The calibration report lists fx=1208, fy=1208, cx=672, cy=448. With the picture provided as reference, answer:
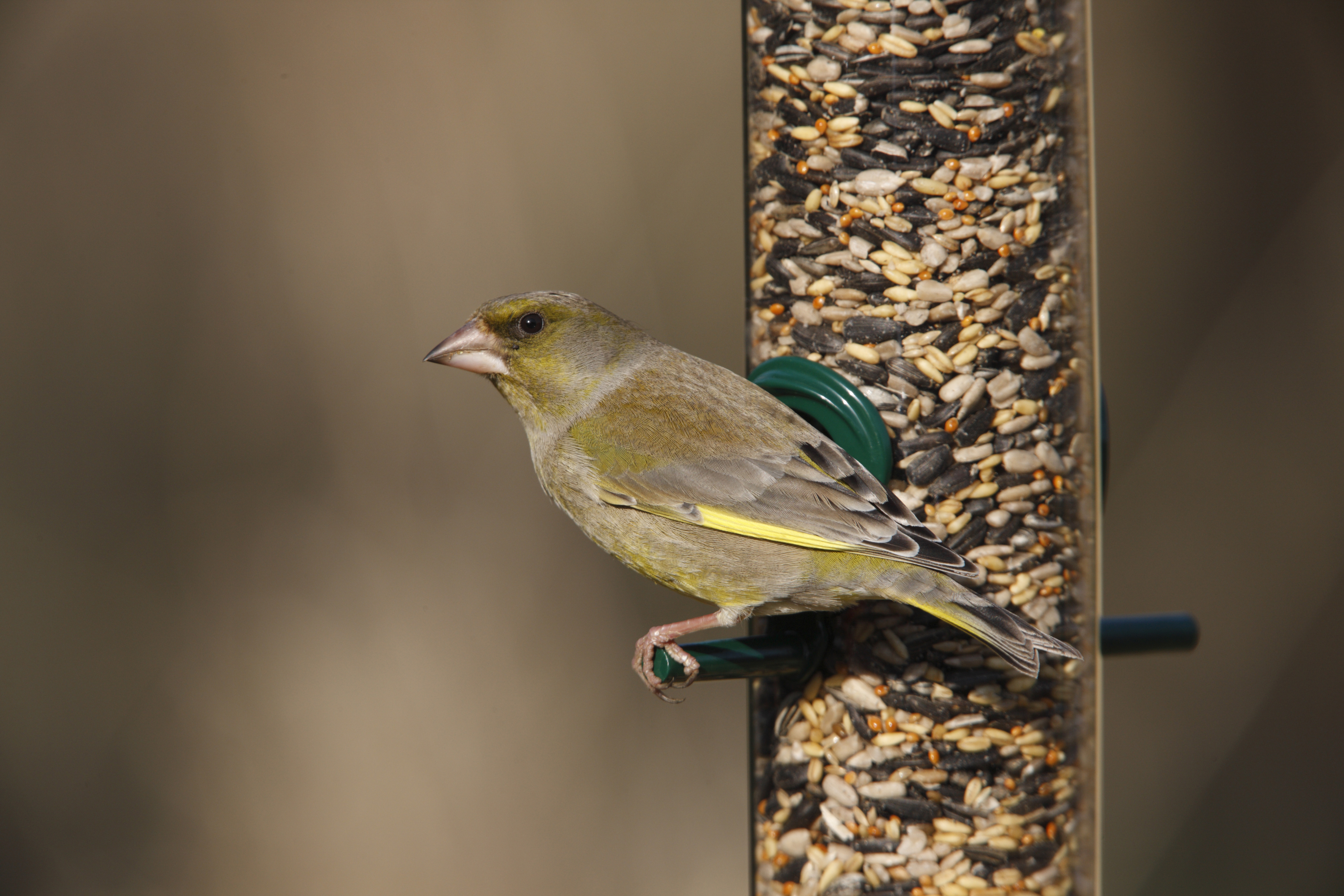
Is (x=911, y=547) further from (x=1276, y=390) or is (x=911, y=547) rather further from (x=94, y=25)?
(x=94, y=25)

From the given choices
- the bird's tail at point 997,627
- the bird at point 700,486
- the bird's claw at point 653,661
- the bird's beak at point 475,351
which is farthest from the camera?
the bird's beak at point 475,351

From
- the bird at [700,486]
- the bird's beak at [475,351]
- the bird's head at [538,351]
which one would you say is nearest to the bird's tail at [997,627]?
the bird at [700,486]

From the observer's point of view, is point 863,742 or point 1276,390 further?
point 1276,390

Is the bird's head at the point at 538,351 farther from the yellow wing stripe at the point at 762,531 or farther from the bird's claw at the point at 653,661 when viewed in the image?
the bird's claw at the point at 653,661

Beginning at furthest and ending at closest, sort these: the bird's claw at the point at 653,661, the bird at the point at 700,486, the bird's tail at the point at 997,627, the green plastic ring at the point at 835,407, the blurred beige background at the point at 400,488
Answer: the blurred beige background at the point at 400,488 < the green plastic ring at the point at 835,407 < the bird's claw at the point at 653,661 < the bird at the point at 700,486 < the bird's tail at the point at 997,627

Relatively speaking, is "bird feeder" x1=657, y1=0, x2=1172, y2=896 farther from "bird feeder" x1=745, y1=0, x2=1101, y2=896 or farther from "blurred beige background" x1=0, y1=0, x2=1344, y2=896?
"blurred beige background" x1=0, y1=0, x2=1344, y2=896

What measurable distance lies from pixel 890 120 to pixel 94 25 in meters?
5.09

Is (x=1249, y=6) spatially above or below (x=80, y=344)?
above

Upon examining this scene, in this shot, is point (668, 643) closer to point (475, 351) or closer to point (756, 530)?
point (756, 530)

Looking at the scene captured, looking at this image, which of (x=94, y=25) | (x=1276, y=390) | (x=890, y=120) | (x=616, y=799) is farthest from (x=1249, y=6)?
(x=94, y=25)

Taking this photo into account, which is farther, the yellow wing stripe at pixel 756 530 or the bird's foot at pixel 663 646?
the bird's foot at pixel 663 646

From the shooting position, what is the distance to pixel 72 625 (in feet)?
20.8

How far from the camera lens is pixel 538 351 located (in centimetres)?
381

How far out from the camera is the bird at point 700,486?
3098mm
